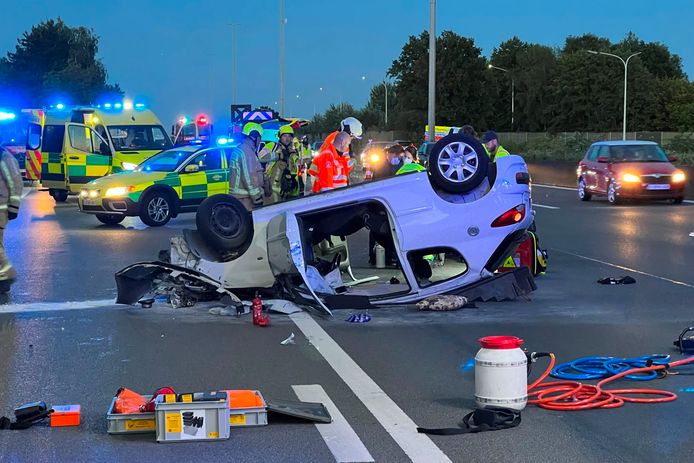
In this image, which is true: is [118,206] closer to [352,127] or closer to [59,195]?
[352,127]

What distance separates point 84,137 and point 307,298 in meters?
18.5

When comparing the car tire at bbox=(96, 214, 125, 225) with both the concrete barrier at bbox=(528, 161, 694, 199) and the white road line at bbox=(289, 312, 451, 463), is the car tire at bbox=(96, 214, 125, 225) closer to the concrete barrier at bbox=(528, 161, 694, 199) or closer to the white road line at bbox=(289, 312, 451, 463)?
the white road line at bbox=(289, 312, 451, 463)

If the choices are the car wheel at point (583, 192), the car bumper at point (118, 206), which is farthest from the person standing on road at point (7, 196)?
A: the car wheel at point (583, 192)

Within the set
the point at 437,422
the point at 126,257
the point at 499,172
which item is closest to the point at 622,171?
the point at 126,257

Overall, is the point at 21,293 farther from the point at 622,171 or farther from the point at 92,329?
the point at 622,171

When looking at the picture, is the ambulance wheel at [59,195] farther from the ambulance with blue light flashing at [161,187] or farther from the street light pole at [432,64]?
the street light pole at [432,64]

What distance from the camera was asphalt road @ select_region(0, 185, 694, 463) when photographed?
17.9ft

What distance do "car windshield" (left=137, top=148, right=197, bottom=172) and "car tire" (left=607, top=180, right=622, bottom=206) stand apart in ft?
32.3

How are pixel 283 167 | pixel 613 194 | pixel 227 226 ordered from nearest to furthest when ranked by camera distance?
pixel 227 226 → pixel 283 167 → pixel 613 194

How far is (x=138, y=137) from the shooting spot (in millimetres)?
27453

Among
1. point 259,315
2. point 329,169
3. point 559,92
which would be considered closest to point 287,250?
point 259,315

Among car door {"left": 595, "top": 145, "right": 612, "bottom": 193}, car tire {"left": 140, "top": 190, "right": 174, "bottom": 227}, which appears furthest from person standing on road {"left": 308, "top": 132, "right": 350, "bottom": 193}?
car door {"left": 595, "top": 145, "right": 612, "bottom": 193}

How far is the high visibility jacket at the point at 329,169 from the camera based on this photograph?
43.1ft

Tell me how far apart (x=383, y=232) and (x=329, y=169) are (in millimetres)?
3104
